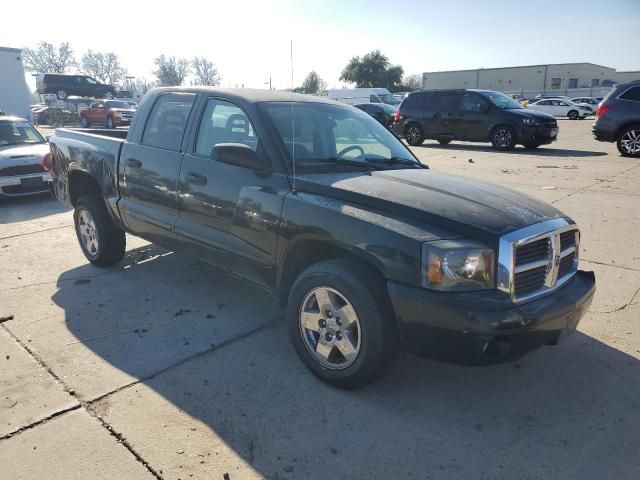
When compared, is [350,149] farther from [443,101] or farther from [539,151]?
[443,101]

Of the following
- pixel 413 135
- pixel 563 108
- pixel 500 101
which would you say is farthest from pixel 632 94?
pixel 563 108

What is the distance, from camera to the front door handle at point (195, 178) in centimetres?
377

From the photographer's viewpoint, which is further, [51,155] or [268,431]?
[51,155]

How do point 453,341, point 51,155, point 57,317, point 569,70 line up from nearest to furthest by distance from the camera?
point 453,341, point 57,317, point 51,155, point 569,70

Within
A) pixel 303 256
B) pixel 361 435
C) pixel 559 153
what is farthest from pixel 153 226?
pixel 559 153

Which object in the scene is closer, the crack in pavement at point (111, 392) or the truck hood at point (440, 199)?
the crack in pavement at point (111, 392)

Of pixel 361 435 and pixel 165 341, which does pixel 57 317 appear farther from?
pixel 361 435

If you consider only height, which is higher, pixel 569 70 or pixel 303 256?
pixel 569 70

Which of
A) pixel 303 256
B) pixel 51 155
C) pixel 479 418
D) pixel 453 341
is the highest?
pixel 51 155

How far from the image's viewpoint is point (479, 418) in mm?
2832

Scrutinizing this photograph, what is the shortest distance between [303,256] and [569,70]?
87.4 meters

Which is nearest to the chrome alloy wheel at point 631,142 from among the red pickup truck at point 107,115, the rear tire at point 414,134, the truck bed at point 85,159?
the rear tire at point 414,134

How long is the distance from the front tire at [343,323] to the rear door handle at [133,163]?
6.88ft

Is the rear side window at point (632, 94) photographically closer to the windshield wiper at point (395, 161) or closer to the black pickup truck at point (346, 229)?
the black pickup truck at point (346, 229)
